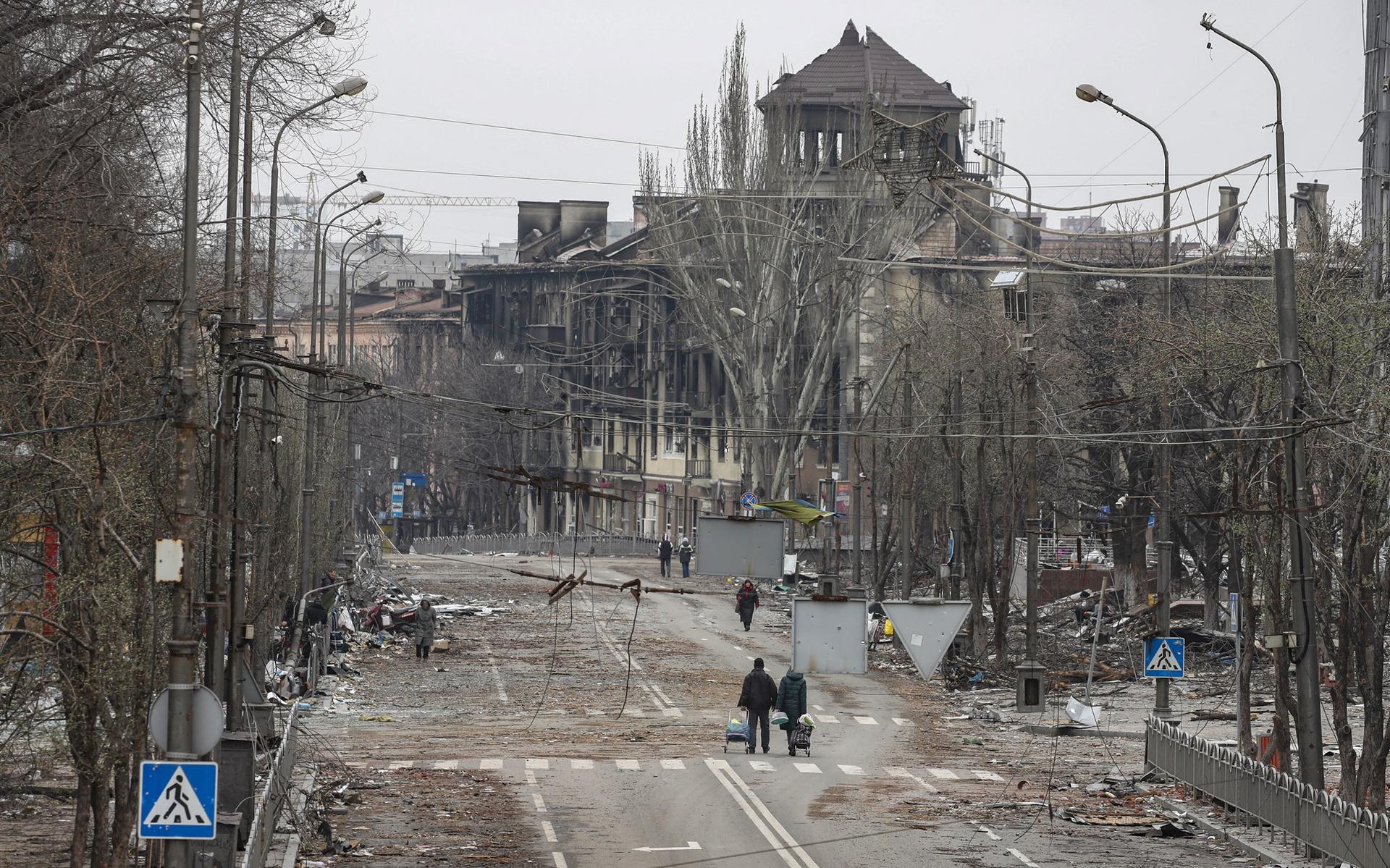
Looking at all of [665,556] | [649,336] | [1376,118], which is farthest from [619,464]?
[1376,118]

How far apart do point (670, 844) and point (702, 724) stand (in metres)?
13.0

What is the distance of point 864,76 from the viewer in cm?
8625

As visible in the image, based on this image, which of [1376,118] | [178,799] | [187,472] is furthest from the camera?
[1376,118]

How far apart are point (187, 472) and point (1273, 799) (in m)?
12.9

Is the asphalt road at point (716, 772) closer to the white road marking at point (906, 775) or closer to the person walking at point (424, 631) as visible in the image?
the white road marking at point (906, 775)

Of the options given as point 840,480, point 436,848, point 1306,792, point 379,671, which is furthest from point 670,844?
point 840,480

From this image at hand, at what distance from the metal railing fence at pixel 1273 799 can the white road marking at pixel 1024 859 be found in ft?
9.47

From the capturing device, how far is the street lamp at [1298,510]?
19.6 metres

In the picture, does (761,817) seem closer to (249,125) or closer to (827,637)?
(827,637)

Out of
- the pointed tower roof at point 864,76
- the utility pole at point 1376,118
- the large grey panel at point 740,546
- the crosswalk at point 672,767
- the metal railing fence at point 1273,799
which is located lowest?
the crosswalk at point 672,767

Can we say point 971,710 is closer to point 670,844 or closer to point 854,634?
point 854,634

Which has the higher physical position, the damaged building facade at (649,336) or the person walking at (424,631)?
the damaged building facade at (649,336)

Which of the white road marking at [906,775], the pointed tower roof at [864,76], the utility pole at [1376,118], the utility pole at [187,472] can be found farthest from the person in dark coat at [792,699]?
the pointed tower roof at [864,76]

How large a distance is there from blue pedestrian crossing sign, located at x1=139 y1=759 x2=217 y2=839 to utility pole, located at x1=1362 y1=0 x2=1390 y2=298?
32.0 meters
